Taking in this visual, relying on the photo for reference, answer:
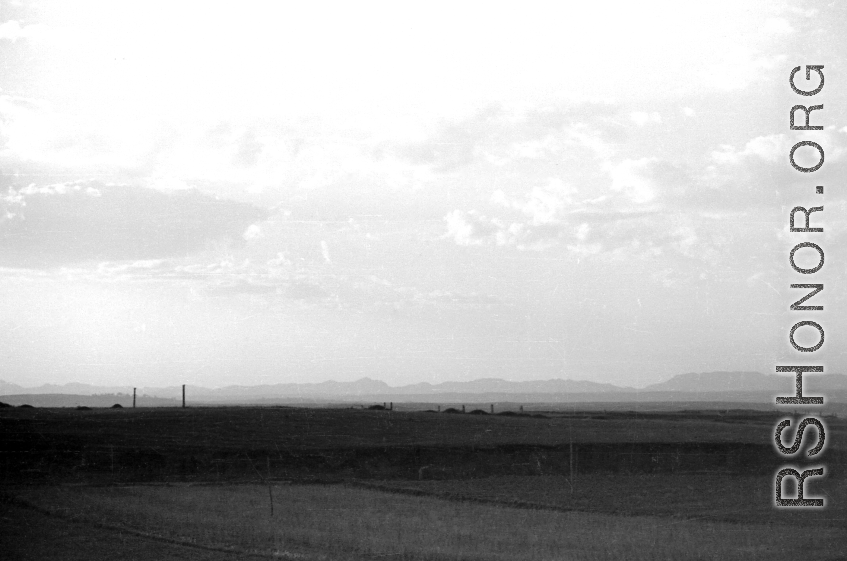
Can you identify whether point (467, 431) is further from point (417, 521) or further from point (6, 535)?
point (6, 535)

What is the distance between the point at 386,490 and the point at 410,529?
34.5ft

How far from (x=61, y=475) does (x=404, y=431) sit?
21.3 metres

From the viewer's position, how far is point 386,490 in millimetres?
32781

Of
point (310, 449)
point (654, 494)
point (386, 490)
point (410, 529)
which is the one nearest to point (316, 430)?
point (310, 449)

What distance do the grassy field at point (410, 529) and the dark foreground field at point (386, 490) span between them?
2.6 inches

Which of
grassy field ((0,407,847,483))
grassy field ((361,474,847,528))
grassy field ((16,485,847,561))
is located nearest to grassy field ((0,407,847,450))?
grassy field ((0,407,847,483))

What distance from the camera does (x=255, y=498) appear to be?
2817cm

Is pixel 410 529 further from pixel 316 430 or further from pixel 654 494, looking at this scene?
pixel 316 430

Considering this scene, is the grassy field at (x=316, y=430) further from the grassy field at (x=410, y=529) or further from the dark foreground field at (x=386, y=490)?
the grassy field at (x=410, y=529)

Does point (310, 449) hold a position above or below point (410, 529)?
below

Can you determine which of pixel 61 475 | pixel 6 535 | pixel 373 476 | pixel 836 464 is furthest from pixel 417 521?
pixel 836 464

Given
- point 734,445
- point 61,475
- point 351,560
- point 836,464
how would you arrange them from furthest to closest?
1. point 734,445
2. point 836,464
3. point 61,475
4. point 351,560

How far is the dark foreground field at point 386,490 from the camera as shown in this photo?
65.0 feet

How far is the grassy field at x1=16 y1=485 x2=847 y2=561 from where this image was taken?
19.2 metres
